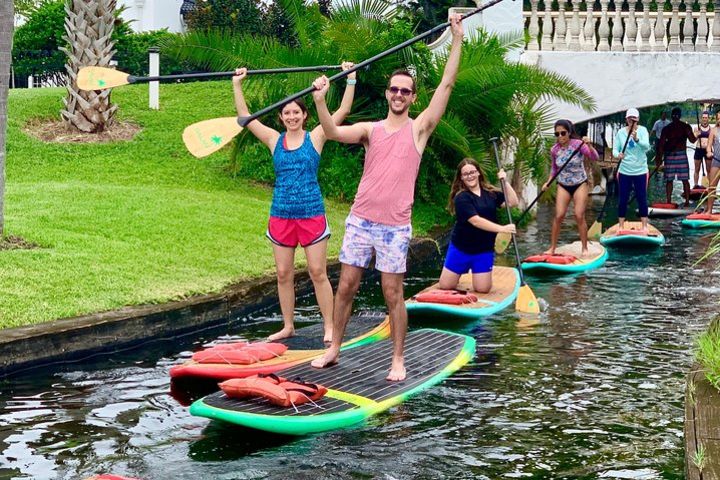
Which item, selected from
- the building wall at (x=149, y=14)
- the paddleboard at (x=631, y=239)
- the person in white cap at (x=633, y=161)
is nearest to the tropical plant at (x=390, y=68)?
the person in white cap at (x=633, y=161)

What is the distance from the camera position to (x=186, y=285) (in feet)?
35.4

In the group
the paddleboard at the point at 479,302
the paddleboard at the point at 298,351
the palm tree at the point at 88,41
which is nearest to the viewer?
the paddleboard at the point at 298,351

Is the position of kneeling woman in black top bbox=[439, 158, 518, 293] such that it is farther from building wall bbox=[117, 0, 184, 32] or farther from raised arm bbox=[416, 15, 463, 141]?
building wall bbox=[117, 0, 184, 32]

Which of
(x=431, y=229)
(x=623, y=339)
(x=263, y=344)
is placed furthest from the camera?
(x=431, y=229)

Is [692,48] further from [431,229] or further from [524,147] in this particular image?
[431,229]

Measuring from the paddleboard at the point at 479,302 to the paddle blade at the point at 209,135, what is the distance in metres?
3.06

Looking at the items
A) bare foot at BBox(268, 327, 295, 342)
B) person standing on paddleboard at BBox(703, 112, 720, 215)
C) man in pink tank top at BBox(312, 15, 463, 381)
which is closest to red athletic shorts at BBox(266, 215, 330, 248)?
bare foot at BBox(268, 327, 295, 342)

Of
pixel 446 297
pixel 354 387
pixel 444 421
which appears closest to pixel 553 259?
pixel 446 297

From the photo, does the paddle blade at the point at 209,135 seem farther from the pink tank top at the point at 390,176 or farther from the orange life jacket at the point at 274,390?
the orange life jacket at the point at 274,390

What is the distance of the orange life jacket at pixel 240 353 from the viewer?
823cm

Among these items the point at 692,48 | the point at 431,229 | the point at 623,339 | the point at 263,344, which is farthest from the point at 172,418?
the point at 692,48

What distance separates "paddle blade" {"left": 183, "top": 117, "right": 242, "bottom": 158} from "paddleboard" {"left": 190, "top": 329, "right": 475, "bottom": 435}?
167cm

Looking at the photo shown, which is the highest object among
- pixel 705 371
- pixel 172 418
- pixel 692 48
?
pixel 692 48

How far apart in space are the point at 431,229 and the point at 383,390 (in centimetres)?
869
